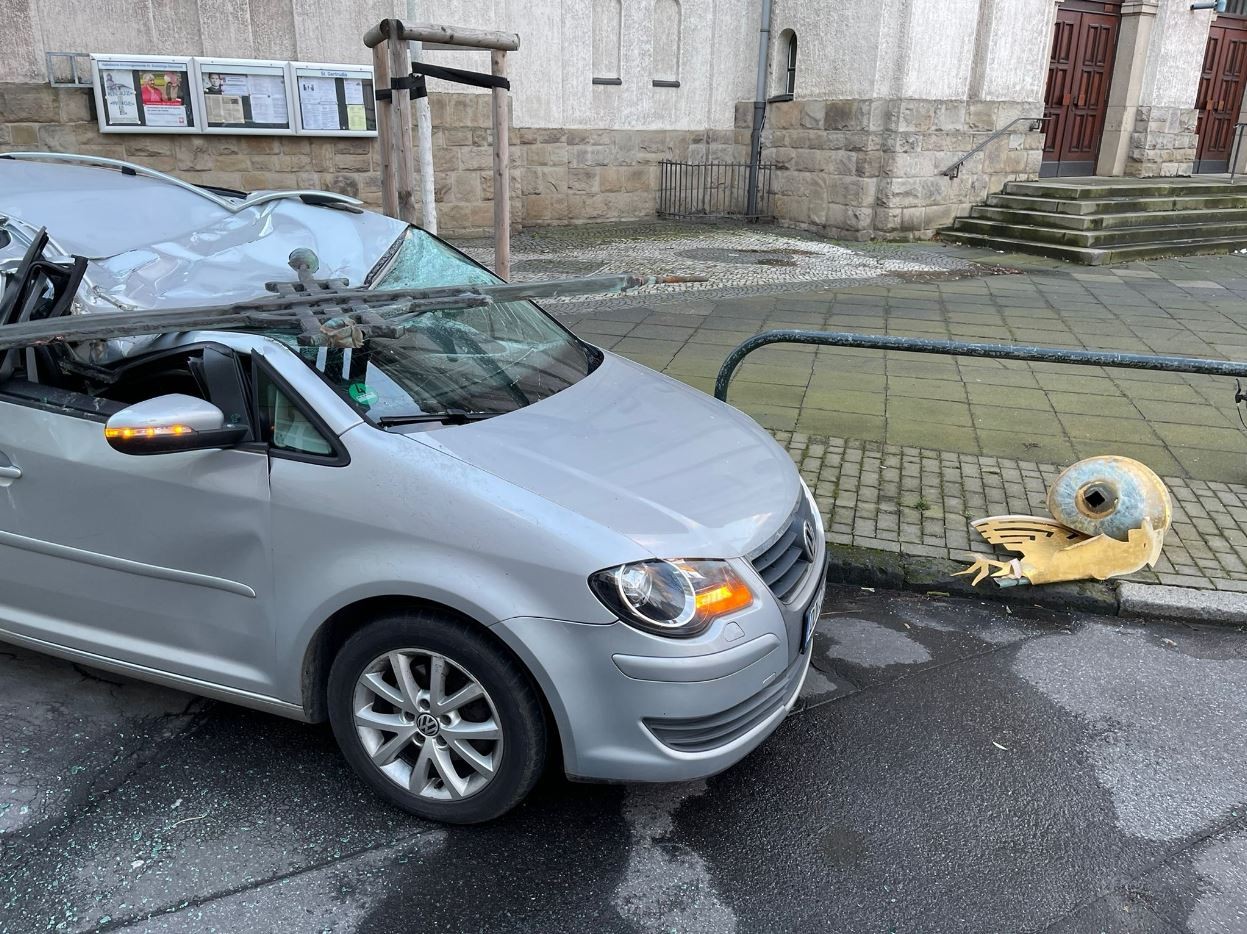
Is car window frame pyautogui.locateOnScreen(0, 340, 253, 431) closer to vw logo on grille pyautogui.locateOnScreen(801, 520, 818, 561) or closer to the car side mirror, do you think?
the car side mirror

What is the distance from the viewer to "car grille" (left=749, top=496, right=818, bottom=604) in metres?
2.92

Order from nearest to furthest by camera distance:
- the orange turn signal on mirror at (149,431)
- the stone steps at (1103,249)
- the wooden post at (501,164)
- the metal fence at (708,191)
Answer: the orange turn signal on mirror at (149,431)
the wooden post at (501,164)
the stone steps at (1103,249)
the metal fence at (708,191)

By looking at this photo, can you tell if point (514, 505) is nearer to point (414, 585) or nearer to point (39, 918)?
point (414, 585)

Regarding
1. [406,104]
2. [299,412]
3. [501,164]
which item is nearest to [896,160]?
[501,164]

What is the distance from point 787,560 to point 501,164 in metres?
4.04

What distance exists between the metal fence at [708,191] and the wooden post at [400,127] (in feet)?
34.9

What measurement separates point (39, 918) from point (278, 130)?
11.3 metres

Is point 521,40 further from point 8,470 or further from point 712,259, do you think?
point 8,470

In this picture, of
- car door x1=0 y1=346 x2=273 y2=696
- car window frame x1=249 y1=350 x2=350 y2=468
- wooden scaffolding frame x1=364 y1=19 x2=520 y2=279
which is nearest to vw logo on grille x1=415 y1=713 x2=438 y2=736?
car door x1=0 y1=346 x2=273 y2=696

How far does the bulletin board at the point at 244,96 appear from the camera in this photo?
11.6 meters

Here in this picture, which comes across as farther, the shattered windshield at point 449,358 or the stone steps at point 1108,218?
the stone steps at point 1108,218

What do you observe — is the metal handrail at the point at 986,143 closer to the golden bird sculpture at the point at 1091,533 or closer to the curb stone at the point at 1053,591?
the golden bird sculpture at the point at 1091,533

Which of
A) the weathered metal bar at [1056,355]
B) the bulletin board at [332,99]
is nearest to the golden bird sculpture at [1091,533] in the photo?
the weathered metal bar at [1056,355]

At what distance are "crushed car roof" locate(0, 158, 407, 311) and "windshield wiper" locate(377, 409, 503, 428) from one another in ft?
3.11
